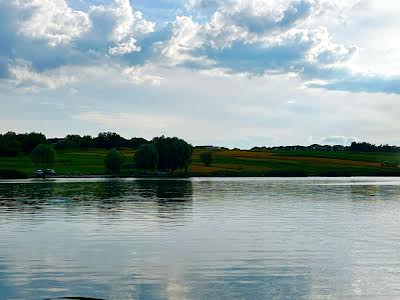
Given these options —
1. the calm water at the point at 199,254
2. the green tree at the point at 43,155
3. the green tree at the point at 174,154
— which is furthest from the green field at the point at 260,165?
the calm water at the point at 199,254

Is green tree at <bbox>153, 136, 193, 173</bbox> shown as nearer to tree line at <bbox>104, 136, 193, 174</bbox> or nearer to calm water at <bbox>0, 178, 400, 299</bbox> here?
tree line at <bbox>104, 136, 193, 174</bbox>

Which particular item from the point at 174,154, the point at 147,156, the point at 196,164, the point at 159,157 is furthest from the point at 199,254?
the point at 196,164

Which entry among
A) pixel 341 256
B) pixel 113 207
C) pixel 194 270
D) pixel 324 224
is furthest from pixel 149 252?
pixel 113 207

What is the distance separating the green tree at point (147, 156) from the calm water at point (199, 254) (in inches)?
4021

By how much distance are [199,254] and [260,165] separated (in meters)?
145

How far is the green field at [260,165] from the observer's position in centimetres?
15512

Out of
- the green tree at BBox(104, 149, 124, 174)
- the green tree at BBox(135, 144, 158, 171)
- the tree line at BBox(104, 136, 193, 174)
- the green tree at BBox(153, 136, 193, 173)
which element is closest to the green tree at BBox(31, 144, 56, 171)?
the tree line at BBox(104, 136, 193, 174)

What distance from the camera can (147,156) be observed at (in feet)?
487

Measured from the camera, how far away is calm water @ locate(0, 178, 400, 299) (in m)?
Answer: 18.4

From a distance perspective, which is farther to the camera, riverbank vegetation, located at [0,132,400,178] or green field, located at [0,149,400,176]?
green field, located at [0,149,400,176]

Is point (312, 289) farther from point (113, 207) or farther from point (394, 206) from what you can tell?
point (394, 206)

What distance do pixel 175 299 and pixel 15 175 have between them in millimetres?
128231

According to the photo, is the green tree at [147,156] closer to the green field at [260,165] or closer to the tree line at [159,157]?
the tree line at [159,157]

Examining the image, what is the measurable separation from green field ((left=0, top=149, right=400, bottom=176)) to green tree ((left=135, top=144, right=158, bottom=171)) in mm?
4801
